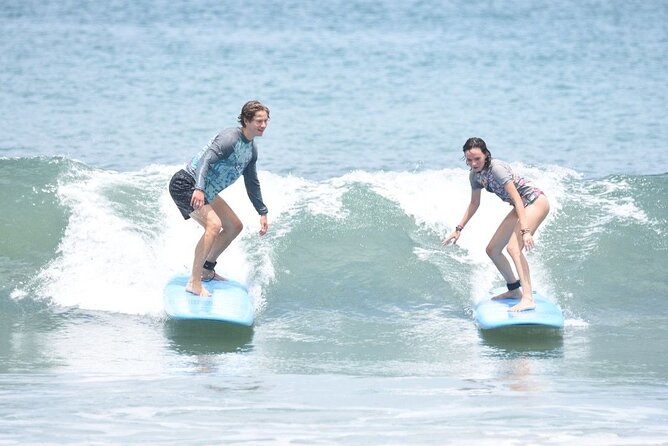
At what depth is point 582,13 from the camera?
3556 centimetres

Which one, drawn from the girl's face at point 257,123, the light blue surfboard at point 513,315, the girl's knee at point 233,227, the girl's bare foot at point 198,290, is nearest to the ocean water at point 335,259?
the light blue surfboard at point 513,315

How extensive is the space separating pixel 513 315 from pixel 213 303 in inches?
94.0

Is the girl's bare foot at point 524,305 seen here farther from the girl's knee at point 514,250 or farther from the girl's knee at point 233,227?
the girl's knee at point 233,227

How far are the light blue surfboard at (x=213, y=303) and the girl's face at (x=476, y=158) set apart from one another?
7.05 feet

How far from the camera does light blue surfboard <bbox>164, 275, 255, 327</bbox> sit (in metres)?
9.93

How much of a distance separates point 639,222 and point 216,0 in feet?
85.4

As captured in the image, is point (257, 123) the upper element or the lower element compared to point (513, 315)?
upper

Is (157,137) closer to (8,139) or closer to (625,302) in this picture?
(8,139)

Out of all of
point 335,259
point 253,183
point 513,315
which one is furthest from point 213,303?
point 335,259

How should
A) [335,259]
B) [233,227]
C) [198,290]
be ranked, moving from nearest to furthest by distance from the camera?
[198,290] < [233,227] < [335,259]

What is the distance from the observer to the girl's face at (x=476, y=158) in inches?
386

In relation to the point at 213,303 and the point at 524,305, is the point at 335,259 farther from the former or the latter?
the point at 524,305

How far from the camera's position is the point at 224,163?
10008 mm

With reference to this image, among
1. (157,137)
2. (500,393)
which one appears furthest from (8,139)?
(500,393)
